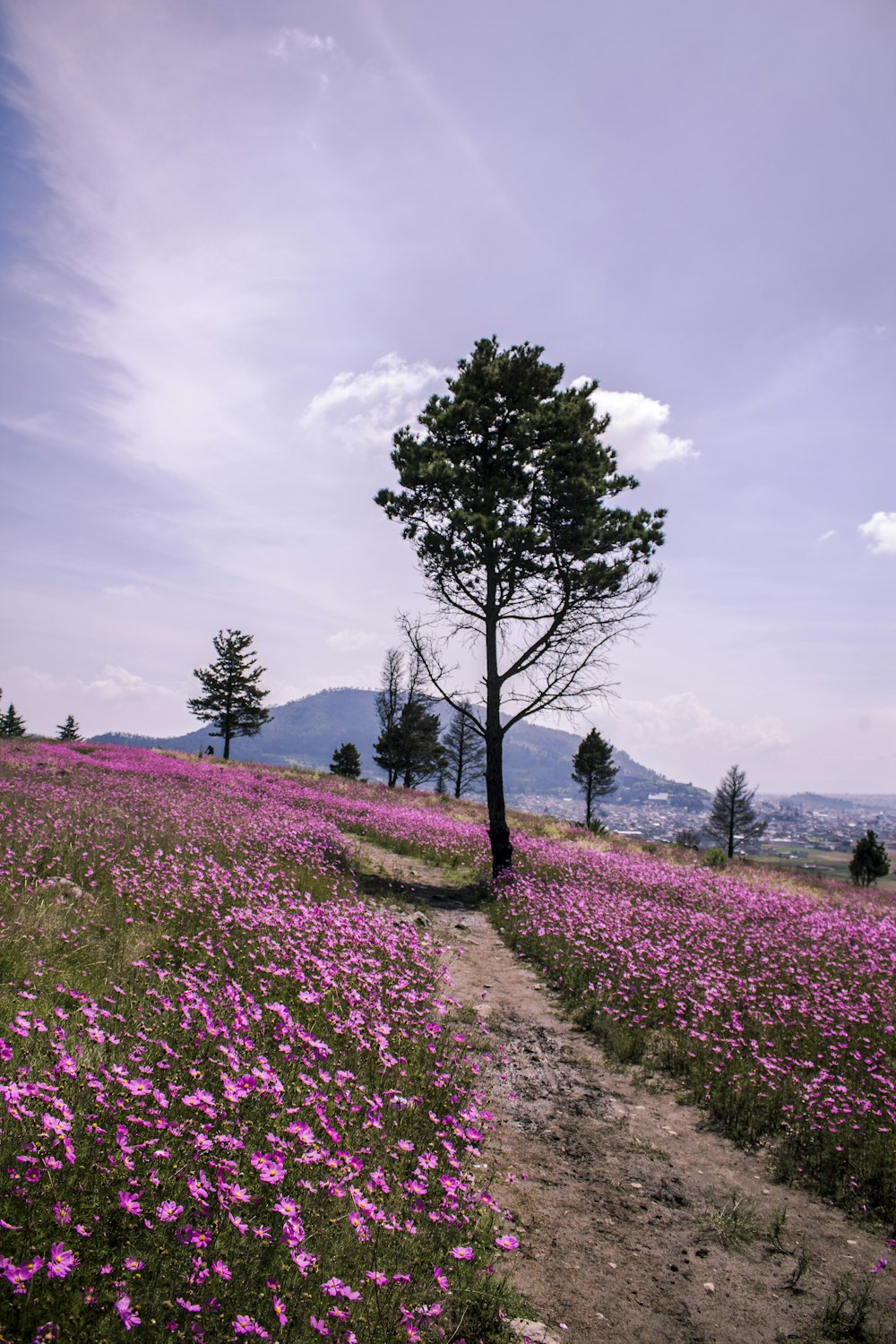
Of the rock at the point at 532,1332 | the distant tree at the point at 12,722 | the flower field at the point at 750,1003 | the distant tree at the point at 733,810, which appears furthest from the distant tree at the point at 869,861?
the distant tree at the point at 12,722

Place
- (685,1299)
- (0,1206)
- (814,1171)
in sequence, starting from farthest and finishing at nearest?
(814,1171), (685,1299), (0,1206)

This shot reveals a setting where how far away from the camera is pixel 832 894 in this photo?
70.6ft

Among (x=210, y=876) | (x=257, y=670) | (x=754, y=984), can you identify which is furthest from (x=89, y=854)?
(x=257, y=670)

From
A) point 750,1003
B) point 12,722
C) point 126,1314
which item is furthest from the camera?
point 12,722

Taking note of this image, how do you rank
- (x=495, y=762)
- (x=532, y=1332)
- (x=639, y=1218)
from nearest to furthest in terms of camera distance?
(x=532, y=1332) → (x=639, y=1218) → (x=495, y=762)

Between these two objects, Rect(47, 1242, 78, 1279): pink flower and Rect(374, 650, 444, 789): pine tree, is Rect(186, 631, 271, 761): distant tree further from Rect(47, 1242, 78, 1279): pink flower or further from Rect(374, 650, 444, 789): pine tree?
Rect(47, 1242, 78, 1279): pink flower

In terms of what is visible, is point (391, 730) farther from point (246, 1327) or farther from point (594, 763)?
point (246, 1327)

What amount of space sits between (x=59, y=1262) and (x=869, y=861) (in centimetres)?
6672

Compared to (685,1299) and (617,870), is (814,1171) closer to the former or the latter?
(685,1299)

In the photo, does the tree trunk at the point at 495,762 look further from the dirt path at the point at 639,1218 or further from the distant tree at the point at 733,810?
the distant tree at the point at 733,810

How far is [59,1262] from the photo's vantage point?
2373mm

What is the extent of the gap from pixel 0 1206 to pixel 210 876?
20.0 ft

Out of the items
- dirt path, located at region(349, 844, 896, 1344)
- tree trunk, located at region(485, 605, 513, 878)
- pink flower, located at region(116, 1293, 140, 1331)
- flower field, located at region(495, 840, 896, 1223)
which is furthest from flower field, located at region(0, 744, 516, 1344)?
tree trunk, located at region(485, 605, 513, 878)

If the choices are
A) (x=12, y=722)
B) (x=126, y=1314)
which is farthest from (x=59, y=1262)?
(x=12, y=722)
